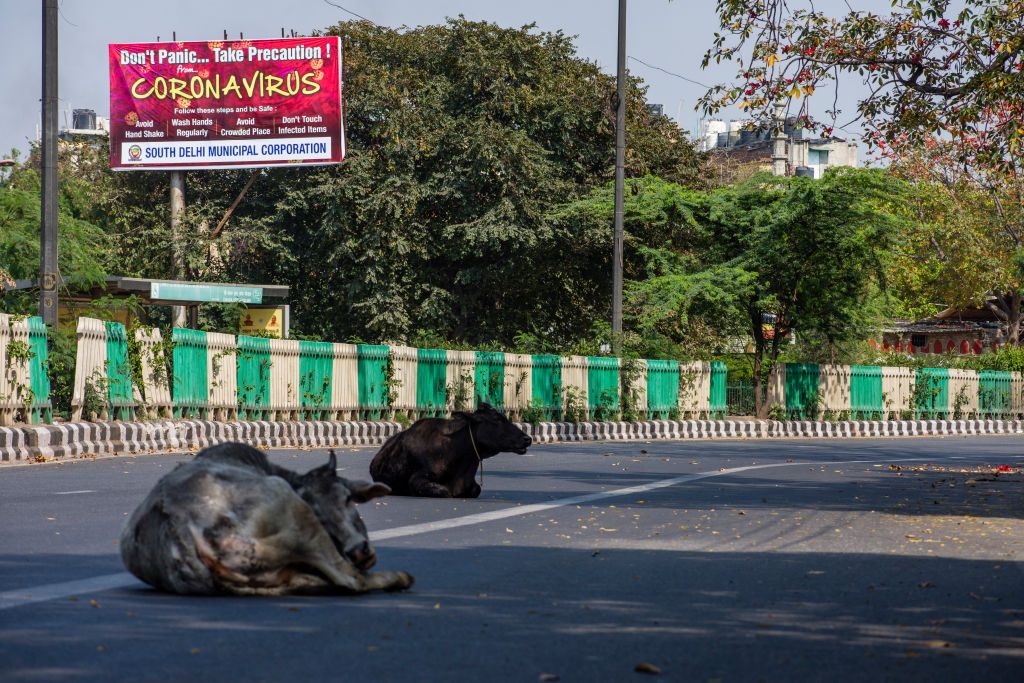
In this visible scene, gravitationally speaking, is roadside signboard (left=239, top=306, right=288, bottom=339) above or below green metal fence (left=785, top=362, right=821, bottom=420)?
above

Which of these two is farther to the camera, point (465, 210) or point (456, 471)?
point (465, 210)

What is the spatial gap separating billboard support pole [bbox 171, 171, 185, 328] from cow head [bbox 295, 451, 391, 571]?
126 ft

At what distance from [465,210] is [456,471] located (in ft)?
105

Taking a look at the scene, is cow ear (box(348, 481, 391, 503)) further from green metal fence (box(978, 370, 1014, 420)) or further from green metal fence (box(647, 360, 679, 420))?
green metal fence (box(978, 370, 1014, 420))

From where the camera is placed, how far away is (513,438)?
13578 mm

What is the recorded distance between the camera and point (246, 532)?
6.48 m

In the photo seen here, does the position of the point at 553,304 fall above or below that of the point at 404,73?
below

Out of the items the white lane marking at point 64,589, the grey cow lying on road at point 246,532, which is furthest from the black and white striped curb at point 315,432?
the grey cow lying on road at point 246,532

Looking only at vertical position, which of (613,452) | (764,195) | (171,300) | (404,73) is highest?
(404,73)

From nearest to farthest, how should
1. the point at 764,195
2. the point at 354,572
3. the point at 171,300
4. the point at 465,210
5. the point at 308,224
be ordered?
the point at 354,572, the point at 171,300, the point at 764,195, the point at 465,210, the point at 308,224

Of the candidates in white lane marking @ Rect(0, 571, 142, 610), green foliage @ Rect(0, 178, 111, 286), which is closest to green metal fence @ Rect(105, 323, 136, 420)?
green foliage @ Rect(0, 178, 111, 286)

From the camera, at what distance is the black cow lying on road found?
44.3 feet

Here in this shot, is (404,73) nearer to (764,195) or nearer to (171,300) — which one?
(764,195)

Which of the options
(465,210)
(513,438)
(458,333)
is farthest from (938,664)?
(458,333)
